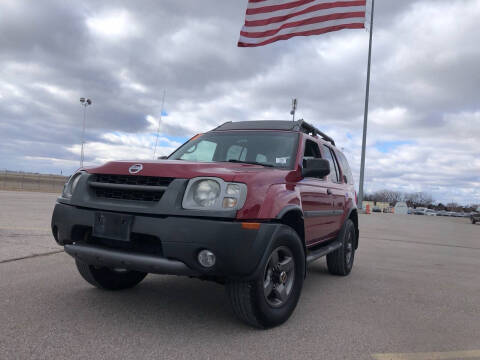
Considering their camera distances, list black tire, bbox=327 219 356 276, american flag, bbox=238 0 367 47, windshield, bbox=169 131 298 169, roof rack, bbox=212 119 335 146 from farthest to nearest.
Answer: american flag, bbox=238 0 367 47
black tire, bbox=327 219 356 276
roof rack, bbox=212 119 335 146
windshield, bbox=169 131 298 169

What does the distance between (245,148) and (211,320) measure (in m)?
1.89

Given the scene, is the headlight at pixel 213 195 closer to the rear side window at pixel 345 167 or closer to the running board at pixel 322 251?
the running board at pixel 322 251

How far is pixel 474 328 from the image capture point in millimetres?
3740

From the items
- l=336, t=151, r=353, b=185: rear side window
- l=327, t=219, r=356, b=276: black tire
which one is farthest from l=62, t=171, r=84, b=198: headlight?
l=336, t=151, r=353, b=185: rear side window

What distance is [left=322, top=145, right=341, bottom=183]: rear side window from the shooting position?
550cm

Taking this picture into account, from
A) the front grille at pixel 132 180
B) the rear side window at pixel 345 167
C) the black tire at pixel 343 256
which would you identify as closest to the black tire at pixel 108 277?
the front grille at pixel 132 180

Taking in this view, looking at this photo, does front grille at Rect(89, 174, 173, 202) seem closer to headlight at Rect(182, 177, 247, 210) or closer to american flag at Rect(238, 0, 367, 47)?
headlight at Rect(182, 177, 247, 210)

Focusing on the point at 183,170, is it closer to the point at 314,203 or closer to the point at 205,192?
the point at 205,192

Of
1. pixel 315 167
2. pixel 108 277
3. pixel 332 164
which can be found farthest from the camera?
pixel 332 164

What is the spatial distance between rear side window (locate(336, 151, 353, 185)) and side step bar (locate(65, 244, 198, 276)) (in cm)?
394

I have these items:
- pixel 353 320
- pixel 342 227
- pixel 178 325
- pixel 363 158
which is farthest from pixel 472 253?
pixel 363 158

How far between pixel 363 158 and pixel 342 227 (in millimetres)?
22723

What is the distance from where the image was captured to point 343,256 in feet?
19.1

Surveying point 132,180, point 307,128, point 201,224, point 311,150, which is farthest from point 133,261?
point 307,128
